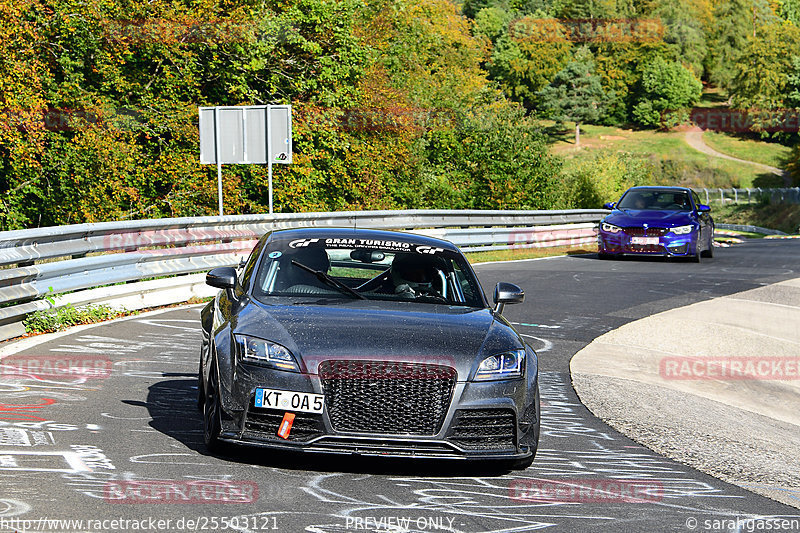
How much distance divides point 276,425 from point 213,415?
0.46 metres

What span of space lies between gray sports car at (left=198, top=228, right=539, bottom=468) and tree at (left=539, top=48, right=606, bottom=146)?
13898cm

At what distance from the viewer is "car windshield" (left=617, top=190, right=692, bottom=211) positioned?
80.4 ft

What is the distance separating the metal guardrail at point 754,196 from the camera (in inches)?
3019

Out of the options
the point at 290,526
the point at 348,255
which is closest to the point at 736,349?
the point at 348,255

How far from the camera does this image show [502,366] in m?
5.94

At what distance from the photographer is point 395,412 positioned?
5.62 metres

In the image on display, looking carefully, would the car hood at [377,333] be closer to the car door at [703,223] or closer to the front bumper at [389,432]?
the front bumper at [389,432]

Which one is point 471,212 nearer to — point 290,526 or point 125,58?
point 125,58

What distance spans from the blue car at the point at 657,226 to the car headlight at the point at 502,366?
1825 cm

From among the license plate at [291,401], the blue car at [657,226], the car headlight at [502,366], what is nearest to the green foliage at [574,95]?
the blue car at [657,226]

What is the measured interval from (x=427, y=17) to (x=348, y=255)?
69100 mm

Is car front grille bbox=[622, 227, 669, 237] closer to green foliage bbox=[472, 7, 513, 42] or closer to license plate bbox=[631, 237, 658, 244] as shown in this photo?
license plate bbox=[631, 237, 658, 244]

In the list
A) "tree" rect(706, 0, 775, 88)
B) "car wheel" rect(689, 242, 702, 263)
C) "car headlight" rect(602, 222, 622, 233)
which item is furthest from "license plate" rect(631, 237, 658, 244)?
"tree" rect(706, 0, 775, 88)

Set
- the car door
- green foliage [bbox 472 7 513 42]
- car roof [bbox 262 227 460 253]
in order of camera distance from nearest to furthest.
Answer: car roof [bbox 262 227 460 253], the car door, green foliage [bbox 472 7 513 42]
